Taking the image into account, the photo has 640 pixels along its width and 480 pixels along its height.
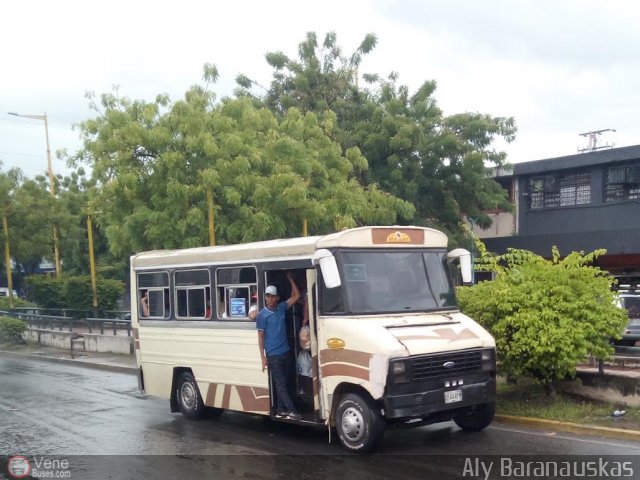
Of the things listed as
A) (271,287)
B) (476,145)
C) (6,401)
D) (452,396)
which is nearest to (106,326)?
(6,401)

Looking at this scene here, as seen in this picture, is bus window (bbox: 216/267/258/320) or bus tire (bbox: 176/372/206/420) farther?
bus tire (bbox: 176/372/206/420)

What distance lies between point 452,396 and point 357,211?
429 inches

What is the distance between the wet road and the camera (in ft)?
26.7

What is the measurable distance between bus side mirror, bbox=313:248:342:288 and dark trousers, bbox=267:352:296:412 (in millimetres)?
1518

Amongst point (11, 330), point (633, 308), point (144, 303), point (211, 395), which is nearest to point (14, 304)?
point (11, 330)

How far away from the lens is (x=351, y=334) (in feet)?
28.0

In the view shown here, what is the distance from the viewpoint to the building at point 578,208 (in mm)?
24531

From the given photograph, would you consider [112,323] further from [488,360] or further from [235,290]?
[488,360]

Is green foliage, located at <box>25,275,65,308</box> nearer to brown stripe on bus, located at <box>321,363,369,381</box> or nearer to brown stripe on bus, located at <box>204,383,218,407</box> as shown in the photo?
brown stripe on bus, located at <box>204,383,218,407</box>

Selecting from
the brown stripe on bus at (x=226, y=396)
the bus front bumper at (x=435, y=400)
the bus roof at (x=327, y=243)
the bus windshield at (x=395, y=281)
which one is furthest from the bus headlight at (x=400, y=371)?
the brown stripe on bus at (x=226, y=396)

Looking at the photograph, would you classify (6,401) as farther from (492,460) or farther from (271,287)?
(492,460)

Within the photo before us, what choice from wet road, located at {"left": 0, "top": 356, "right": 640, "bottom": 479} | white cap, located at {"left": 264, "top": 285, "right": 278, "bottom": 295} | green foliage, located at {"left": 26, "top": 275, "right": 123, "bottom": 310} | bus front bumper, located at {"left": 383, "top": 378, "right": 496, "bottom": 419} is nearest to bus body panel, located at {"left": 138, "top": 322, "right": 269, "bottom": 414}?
wet road, located at {"left": 0, "top": 356, "right": 640, "bottom": 479}

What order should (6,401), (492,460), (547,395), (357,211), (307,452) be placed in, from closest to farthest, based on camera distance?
1. (492,460)
2. (307,452)
3. (547,395)
4. (6,401)
5. (357,211)

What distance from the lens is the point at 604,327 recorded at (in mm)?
9938
